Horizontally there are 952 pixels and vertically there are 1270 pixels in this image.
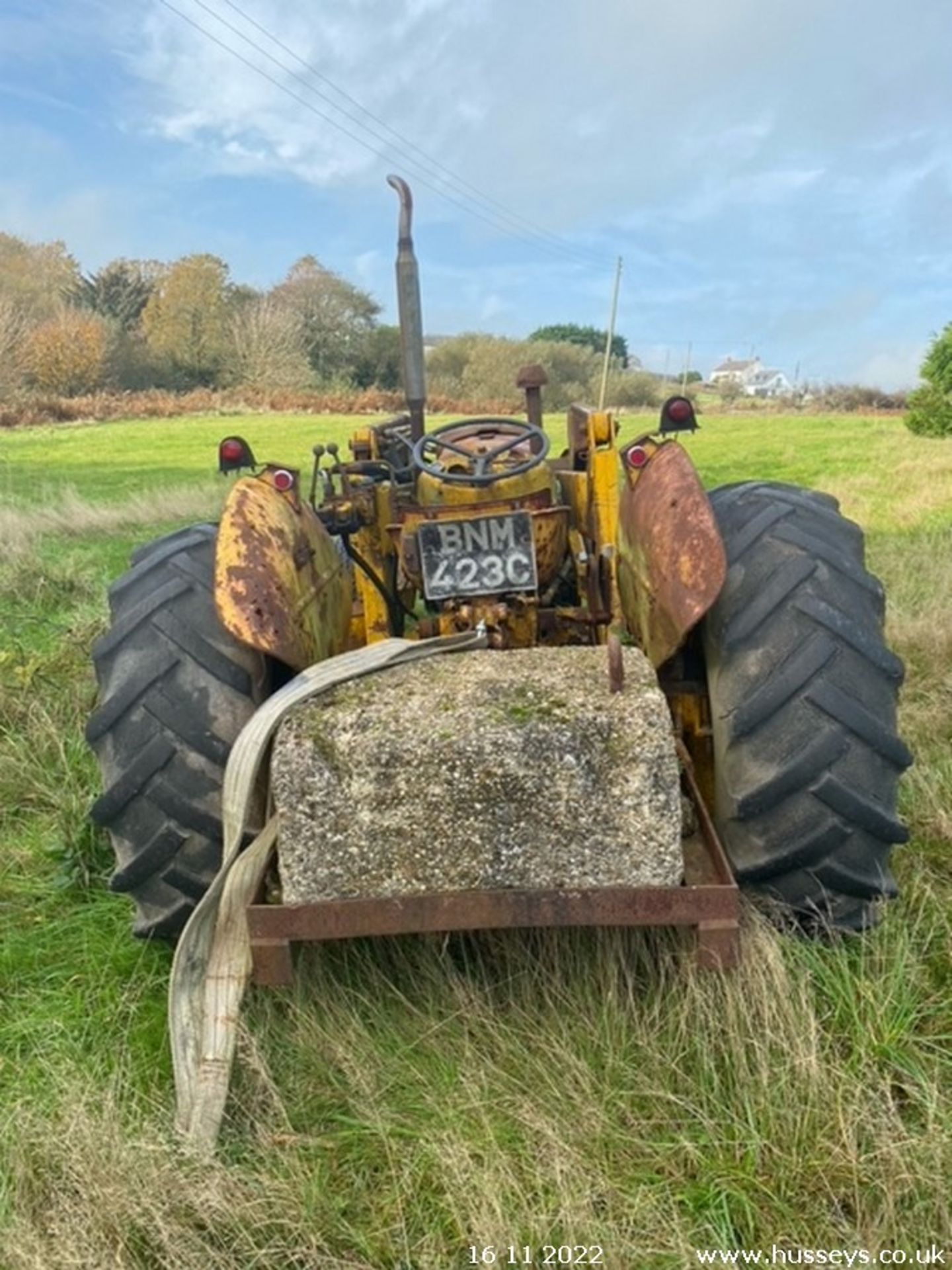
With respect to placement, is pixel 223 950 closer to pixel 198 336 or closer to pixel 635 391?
pixel 635 391

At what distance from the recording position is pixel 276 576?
114 inches

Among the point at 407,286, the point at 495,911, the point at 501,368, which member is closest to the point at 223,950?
the point at 495,911

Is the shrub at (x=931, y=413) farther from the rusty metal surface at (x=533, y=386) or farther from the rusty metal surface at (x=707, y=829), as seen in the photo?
the rusty metal surface at (x=707, y=829)

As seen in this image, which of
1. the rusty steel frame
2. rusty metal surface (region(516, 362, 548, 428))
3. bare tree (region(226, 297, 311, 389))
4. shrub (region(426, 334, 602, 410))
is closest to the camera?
the rusty steel frame

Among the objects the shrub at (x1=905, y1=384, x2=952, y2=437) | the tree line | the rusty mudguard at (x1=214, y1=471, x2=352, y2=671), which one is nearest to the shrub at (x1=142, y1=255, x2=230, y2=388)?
the tree line

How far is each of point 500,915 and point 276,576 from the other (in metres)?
1.04

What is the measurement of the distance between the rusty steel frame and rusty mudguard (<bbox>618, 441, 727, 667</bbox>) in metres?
0.66

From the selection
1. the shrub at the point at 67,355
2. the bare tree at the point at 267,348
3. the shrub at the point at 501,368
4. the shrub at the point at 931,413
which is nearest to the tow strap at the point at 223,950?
the shrub at the point at 931,413

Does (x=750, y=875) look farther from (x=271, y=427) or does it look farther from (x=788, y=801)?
(x=271, y=427)

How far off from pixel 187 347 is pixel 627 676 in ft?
155

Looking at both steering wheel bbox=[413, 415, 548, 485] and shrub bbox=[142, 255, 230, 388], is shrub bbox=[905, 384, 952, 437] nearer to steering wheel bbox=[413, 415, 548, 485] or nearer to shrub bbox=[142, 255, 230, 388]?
steering wheel bbox=[413, 415, 548, 485]

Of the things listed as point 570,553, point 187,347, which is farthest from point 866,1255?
point 187,347

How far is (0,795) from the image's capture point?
182 inches

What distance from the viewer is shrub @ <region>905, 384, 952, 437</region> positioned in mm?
25047
